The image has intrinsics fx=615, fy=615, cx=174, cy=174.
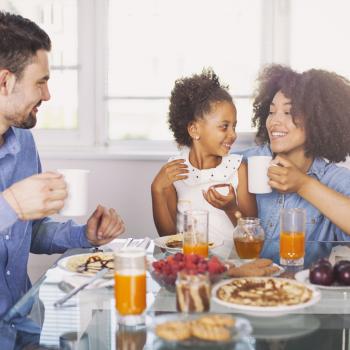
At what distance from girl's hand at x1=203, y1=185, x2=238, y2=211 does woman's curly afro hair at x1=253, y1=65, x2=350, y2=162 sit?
0.32 meters

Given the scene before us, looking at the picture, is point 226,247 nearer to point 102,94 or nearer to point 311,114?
point 311,114

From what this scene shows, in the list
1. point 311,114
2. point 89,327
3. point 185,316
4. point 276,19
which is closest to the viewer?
point 185,316

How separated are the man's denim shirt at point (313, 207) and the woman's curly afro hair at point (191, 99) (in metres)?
0.44

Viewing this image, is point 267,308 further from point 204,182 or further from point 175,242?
point 204,182

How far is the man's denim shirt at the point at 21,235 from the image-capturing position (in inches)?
71.0

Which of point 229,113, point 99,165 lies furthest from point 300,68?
point 99,165

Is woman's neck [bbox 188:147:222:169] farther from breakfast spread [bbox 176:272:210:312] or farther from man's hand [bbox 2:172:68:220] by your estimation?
breakfast spread [bbox 176:272:210:312]

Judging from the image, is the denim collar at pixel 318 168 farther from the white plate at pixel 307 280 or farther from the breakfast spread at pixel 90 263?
the breakfast spread at pixel 90 263

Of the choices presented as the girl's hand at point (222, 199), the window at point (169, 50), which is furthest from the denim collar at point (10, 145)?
the window at point (169, 50)

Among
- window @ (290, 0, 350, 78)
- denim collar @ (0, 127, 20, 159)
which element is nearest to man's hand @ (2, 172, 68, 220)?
denim collar @ (0, 127, 20, 159)

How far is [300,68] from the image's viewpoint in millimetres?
2852

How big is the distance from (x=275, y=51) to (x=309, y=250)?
Answer: 51.8 inches

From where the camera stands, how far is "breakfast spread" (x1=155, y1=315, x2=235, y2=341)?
1.05 metres

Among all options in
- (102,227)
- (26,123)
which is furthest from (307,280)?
(26,123)
